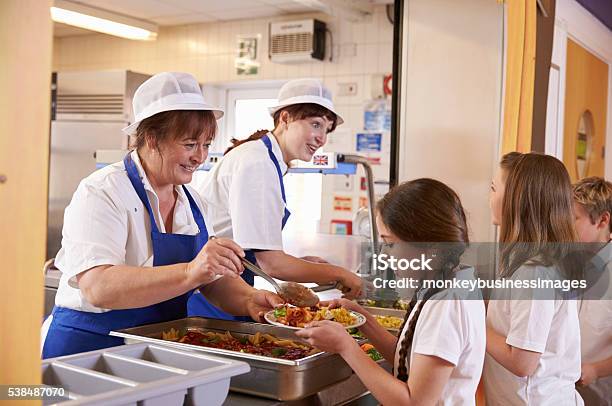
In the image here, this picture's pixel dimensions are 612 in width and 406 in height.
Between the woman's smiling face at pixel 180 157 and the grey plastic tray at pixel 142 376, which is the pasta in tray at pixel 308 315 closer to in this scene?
the woman's smiling face at pixel 180 157

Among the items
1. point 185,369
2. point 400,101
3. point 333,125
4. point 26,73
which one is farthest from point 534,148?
point 26,73

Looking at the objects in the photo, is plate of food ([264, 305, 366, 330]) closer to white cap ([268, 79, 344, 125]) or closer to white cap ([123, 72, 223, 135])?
white cap ([123, 72, 223, 135])

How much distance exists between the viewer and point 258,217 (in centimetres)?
259

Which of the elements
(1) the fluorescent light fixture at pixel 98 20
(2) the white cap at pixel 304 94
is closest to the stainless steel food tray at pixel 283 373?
(2) the white cap at pixel 304 94

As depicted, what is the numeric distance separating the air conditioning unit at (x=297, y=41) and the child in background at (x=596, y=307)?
10.6 ft

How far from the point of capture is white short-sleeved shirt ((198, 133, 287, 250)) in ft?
8.48

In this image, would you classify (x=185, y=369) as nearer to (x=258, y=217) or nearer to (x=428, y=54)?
(x=258, y=217)

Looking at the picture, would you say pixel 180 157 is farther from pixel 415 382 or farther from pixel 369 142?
pixel 369 142

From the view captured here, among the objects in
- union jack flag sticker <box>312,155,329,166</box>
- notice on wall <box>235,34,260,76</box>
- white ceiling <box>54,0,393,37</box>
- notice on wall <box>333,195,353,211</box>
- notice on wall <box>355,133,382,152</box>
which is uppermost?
white ceiling <box>54,0,393,37</box>

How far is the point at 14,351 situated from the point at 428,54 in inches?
127

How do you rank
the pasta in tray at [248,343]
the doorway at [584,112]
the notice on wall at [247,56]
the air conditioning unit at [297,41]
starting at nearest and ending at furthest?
the pasta in tray at [248,343] → the doorway at [584,112] → the air conditioning unit at [297,41] → the notice on wall at [247,56]

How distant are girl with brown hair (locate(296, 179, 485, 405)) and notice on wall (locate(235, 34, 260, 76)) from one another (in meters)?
4.50

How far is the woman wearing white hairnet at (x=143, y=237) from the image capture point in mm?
1848

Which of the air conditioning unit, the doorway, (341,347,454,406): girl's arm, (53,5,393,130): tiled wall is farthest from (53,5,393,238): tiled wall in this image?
(341,347,454,406): girl's arm
